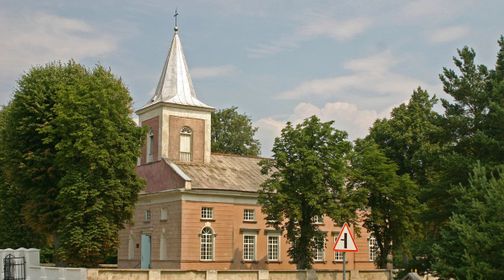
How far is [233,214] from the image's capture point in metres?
48.9

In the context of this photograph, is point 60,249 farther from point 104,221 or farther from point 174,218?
point 174,218

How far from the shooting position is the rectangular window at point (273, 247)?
165ft

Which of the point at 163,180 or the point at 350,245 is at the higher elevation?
the point at 163,180

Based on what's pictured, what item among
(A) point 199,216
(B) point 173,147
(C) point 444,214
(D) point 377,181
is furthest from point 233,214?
(C) point 444,214

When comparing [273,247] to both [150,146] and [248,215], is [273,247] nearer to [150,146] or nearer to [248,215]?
[248,215]

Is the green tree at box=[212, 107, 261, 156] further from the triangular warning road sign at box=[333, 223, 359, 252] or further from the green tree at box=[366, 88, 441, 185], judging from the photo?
the triangular warning road sign at box=[333, 223, 359, 252]

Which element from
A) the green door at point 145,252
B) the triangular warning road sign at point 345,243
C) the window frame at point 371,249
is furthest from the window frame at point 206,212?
the triangular warning road sign at point 345,243

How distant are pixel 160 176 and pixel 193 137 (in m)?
4.13

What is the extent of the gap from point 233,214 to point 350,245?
30.3 m

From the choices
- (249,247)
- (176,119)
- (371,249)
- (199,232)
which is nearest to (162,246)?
(199,232)

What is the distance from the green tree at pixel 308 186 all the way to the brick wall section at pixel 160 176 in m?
8.66

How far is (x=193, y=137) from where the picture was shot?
5184 centimetres

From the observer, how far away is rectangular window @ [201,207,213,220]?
156 ft

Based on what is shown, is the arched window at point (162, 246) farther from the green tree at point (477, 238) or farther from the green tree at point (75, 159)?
the green tree at point (477, 238)
